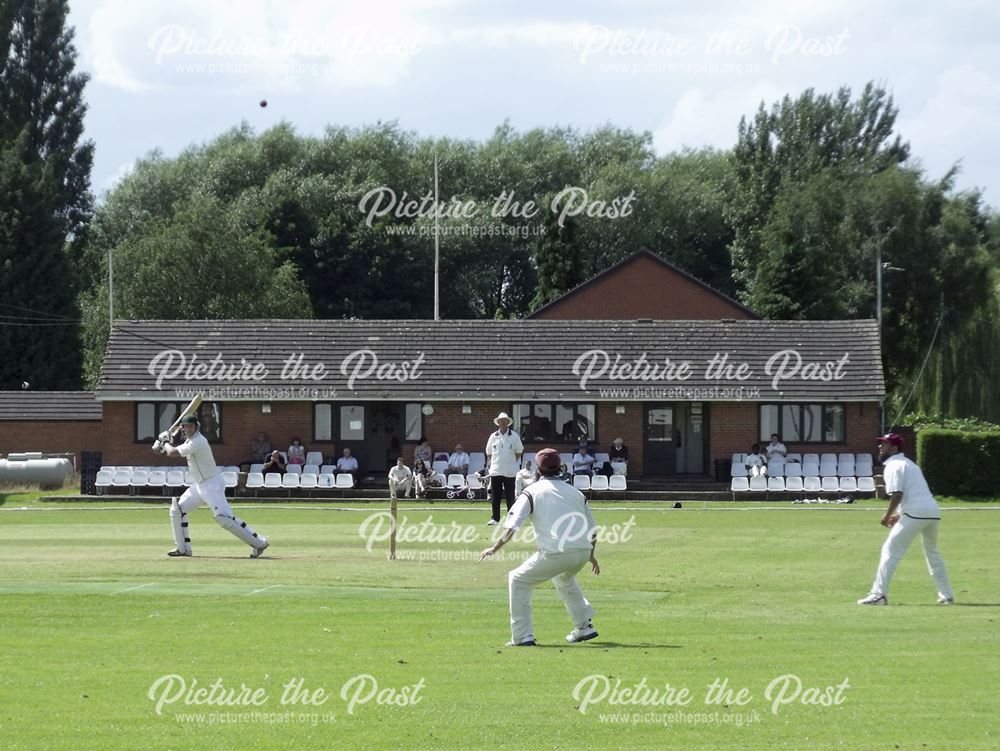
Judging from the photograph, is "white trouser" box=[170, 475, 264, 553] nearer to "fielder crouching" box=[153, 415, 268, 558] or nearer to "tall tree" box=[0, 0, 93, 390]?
"fielder crouching" box=[153, 415, 268, 558]

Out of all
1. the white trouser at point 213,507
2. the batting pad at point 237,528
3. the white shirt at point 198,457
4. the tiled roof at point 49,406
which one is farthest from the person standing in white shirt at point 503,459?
the tiled roof at point 49,406

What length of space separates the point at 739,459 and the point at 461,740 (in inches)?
1281

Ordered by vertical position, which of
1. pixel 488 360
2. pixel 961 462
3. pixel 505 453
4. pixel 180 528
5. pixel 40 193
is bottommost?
pixel 180 528

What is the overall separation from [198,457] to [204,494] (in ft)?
1.60

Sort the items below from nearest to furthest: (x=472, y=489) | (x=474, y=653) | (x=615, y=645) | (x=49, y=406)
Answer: (x=474, y=653) < (x=615, y=645) < (x=472, y=489) < (x=49, y=406)

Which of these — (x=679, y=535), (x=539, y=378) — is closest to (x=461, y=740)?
(x=679, y=535)

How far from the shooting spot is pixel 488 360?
4378cm

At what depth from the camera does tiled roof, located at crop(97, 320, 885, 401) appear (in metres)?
42.2

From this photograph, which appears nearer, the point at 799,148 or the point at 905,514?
the point at 905,514

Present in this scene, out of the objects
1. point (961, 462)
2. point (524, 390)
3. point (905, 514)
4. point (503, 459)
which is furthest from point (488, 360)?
point (905, 514)

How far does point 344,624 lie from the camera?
13.9 m

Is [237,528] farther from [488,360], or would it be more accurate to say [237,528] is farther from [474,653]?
[488,360]

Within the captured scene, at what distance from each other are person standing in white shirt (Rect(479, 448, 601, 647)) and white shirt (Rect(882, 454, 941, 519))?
12.7 ft

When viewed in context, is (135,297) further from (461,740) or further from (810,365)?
(461,740)
